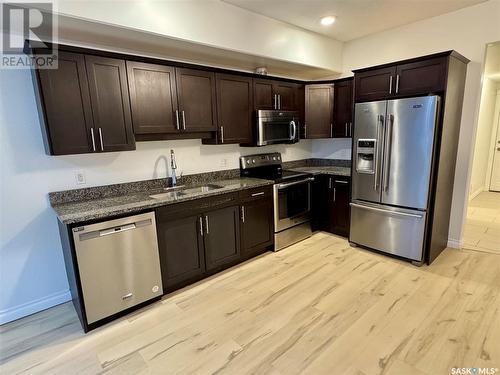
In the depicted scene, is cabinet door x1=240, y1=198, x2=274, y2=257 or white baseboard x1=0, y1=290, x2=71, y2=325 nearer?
white baseboard x1=0, y1=290, x2=71, y2=325

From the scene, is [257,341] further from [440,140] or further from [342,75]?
[342,75]

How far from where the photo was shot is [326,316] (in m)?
2.29

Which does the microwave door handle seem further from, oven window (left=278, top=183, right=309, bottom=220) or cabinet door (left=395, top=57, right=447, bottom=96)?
cabinet door (left=395, top=57, right=447, bottom=96)

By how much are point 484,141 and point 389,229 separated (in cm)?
436

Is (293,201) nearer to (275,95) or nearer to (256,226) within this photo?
(256,226)

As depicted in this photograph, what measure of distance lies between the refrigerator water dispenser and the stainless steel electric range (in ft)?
2.44

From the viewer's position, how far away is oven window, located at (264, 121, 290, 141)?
357 centimetres

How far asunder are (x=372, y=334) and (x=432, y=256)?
159 centimetres

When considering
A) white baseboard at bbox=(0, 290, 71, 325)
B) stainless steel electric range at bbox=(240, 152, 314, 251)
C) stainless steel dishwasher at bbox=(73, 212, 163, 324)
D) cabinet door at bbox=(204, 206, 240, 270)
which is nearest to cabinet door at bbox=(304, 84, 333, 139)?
stainless steel electric range at bbox=(240, 152, 314, 251)

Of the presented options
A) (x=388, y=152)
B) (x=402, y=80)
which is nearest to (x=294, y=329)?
(x=388, y=152)

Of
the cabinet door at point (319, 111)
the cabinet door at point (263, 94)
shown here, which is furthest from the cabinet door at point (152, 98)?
the cabinet door at point (319, 111)

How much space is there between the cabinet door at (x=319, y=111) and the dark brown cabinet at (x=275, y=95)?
0.73ft

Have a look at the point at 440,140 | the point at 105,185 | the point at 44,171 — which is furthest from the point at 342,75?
the point at 44,171

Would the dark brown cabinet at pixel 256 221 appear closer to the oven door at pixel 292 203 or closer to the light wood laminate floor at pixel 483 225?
the oven door at pixel 292 203
